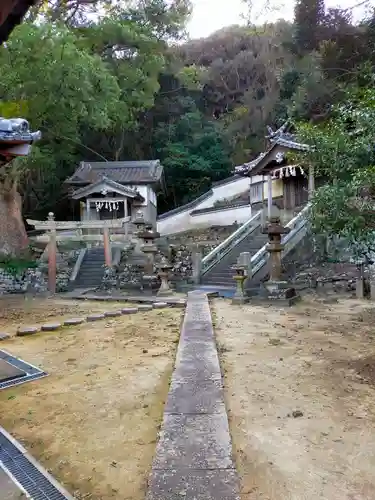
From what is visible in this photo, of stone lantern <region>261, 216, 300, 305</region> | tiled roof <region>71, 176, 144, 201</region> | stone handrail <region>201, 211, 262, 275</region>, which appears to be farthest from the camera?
tiled roof <region>71, 176, 144, 201</region>

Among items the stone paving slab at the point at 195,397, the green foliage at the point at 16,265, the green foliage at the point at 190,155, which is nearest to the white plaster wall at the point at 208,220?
the green foliage at the point at 190,155

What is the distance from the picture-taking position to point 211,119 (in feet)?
128

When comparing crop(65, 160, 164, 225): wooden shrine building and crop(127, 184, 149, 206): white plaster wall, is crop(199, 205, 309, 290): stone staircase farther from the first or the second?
crop(127, 184, 149, 206): white plaster wall

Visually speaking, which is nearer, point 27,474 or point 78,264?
point 27,474

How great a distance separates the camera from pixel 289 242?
16266mm

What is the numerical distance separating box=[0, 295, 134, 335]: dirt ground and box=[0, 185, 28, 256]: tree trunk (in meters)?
5.82

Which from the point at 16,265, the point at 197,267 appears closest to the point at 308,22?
the point at 197,267

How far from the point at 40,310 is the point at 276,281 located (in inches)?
289

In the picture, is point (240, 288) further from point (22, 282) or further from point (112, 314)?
point (22, 282)

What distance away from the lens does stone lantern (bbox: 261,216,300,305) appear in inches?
483

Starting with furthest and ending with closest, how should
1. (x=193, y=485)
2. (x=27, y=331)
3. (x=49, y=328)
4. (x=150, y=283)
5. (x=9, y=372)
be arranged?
(x=150, y=283) → (x=49, y=328) → (x=27, y=331) → (x=9, y=372) → (x=193, y=485)

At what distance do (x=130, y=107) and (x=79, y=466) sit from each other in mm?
27743

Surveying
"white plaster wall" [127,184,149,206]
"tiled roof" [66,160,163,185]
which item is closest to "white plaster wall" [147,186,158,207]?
"white plaster wall" [127,184,149,206]

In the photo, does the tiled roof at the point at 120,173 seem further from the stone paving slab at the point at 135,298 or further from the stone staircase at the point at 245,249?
the stone paving slab at the point at 135,298
